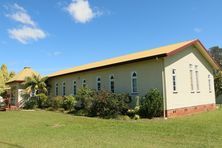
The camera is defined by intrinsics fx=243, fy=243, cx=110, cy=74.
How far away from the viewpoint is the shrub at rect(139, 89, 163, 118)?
17.0m

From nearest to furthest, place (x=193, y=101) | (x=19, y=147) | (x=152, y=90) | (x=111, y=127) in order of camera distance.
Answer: (x=19, y=147) → (x=111, y=127) → (x=152, y=90) → (x=193, y=101)

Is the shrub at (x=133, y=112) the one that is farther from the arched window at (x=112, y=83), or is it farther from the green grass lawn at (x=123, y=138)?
the green grass lawn at (x=123, y=138)

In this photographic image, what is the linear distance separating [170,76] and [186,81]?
2.54 m

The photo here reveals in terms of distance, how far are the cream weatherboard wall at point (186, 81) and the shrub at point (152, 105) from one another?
69cm

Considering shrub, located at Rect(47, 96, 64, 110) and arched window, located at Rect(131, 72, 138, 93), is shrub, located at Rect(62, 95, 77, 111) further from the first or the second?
arched window, located at Rect(131, 72, 138, 93)

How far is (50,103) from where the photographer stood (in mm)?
27859

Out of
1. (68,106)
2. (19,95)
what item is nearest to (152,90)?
(68,106)

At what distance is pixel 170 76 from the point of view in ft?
60.0

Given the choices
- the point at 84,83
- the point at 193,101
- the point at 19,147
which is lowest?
the point at 19,147

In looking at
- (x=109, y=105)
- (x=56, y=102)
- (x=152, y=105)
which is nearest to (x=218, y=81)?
(x=152, y=105)

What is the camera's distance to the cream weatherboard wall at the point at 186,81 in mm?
18125

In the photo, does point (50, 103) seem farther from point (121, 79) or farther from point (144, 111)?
point (144, 111)

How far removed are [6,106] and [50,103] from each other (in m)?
7.14

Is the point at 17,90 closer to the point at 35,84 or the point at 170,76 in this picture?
the point at 35,84
